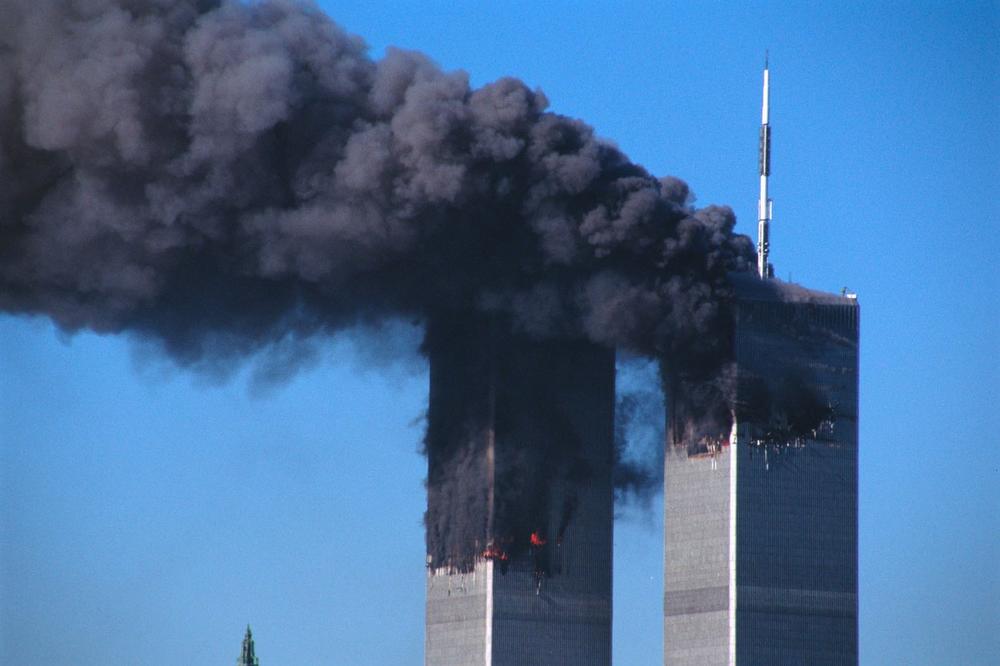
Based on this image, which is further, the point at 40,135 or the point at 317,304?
the point at 317,304

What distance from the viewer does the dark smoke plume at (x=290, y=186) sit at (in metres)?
176

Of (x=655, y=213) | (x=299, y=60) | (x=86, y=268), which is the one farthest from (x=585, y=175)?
(x=86, y=268)

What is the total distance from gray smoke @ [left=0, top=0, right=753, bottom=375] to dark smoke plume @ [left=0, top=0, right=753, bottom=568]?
0.42 ft

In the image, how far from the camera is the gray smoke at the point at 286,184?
17625cm

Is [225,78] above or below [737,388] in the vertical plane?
above

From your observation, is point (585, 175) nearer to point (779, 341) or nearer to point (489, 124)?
point (489, 124)

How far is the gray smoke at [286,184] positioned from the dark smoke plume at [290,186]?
0.42 ft

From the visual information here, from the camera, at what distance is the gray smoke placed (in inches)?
6939

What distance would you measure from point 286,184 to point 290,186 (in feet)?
1.55

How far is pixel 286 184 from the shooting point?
600 ft

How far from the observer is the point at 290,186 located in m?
182

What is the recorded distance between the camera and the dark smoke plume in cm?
17638

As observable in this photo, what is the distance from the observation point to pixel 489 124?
594ft

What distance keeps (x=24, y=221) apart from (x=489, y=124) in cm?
2689
